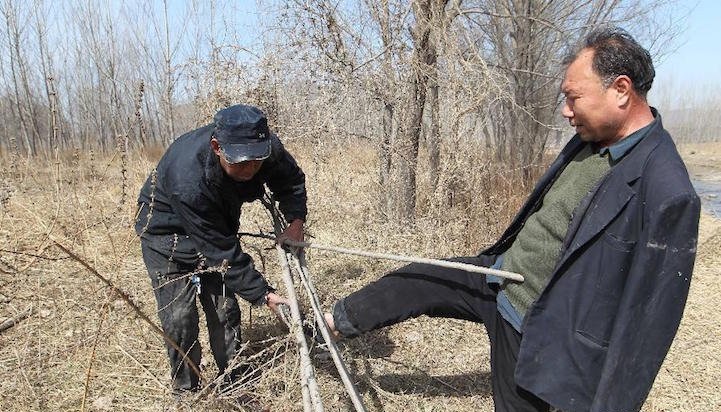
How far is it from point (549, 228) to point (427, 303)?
2.08 feet

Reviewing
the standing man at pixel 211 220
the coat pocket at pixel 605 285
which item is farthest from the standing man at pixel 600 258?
the standing man at pixel 211 220

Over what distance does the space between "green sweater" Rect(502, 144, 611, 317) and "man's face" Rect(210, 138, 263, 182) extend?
127 centimetres

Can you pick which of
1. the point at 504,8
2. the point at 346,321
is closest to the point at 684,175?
the point at 346,321

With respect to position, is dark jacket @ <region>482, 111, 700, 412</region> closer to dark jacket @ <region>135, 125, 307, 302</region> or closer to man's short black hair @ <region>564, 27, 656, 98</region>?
man's short black hair @ <region>564, 27, 656, 98</region>

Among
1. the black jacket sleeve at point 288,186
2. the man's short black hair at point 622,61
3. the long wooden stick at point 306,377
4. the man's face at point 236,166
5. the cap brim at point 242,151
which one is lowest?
the long wooden stick at point 306,377

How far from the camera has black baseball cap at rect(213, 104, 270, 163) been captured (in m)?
2.10

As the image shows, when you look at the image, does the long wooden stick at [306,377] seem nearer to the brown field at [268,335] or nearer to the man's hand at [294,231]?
the brown field at [268,335]

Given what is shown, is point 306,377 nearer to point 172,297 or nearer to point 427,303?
point 427,303

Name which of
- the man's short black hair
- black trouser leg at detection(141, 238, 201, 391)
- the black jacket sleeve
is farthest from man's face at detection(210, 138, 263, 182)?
the man's short black hair

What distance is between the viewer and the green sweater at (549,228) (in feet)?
5.90

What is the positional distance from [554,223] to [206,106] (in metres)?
5.15

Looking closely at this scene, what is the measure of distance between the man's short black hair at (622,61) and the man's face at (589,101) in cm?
3

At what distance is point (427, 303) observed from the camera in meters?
2.15

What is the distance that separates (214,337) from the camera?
281 cm
